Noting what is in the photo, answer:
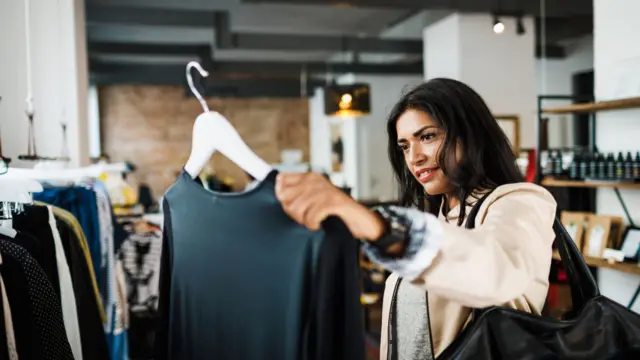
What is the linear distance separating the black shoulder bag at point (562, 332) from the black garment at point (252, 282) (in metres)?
0.23

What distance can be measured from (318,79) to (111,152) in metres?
4.79

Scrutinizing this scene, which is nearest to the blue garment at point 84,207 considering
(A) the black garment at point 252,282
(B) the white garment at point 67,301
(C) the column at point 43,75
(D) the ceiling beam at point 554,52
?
(B) the white garment at point 67,301

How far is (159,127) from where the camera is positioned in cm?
1212

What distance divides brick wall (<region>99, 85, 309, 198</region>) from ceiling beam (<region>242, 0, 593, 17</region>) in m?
6.95

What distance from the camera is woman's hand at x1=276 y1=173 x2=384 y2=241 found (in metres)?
0.88

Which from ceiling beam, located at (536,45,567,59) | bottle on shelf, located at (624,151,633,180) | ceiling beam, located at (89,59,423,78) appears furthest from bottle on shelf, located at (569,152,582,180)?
ceiling beam, located at (89,59,423,78)

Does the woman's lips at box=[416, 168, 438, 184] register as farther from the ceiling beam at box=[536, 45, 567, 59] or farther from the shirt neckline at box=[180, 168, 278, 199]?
the ceiling beam at box=[536, 45, 567, 59]

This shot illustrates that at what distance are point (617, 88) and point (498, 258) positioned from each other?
321cm

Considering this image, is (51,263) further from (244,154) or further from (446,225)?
(446,225)

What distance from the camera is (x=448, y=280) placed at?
3.05 feet

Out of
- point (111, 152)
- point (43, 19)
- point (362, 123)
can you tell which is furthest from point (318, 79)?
point (43, 19)

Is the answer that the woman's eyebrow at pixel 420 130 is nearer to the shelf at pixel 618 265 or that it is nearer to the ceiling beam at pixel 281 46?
the shelf at pixel 618 265

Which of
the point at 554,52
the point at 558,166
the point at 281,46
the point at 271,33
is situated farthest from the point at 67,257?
the point at 554,52

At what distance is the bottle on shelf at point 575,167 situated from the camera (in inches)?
151
